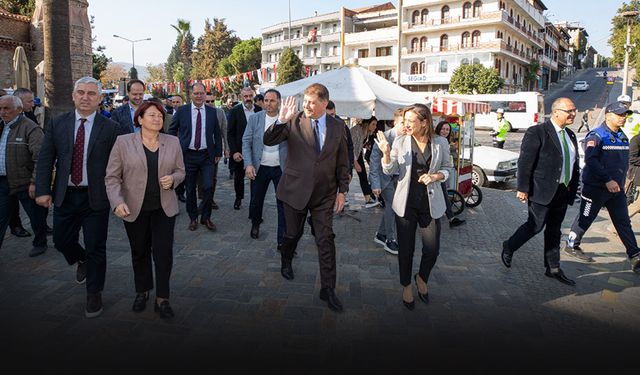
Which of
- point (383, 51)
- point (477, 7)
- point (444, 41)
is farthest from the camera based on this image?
point (383, 51)

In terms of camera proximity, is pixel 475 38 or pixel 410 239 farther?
pixel 475 38

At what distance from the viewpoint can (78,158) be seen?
3.74 m

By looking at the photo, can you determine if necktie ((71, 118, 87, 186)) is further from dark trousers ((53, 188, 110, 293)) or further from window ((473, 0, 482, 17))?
window ((473, 0, 482, 17))

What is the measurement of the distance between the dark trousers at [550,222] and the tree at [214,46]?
73.4m

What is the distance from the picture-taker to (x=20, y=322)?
3.45 metres

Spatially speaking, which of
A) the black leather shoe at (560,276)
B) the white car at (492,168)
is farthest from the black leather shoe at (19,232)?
the white car at (492,168)

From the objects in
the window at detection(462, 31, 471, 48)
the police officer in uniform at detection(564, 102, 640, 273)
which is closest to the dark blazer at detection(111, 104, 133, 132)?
the police officer in uniform at detection(564, 102, 640, 273)

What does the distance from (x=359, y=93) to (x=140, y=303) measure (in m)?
5.39

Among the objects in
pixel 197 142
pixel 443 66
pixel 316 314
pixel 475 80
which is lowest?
pixel 316 314

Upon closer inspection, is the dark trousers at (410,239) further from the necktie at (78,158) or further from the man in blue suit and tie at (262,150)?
the necktie at (78,158)

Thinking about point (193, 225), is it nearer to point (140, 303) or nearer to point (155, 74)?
point (140, 303)

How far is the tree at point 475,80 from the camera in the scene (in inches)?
1591

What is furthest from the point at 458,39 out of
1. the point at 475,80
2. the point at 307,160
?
the point at 307,160

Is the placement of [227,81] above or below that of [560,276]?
above
